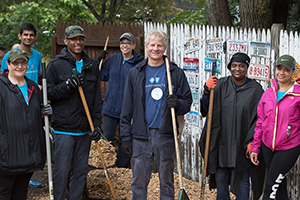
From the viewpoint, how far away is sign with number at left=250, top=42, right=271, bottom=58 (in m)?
4.50

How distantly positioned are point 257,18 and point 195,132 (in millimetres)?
2327

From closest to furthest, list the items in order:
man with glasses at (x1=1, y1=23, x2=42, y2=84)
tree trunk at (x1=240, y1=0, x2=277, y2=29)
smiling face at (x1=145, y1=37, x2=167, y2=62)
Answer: smiling face at (x1=145, y1=37, x2=167, y2=62) → man with glasses at (x1=1, y1=23, x2=42, y2=84) → tree trunk at (x1=240, y1=0, x2=277, y2=29)

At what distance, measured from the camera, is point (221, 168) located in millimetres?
3939

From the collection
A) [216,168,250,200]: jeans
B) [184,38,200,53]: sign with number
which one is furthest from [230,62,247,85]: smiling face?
[184,38,200,53]: sign with number

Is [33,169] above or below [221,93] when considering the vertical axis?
below

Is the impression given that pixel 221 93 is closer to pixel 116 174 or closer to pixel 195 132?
pixel 195 132

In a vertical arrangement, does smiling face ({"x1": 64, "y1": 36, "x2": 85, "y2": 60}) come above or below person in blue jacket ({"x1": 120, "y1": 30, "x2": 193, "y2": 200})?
above

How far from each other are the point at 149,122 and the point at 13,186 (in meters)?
1.61

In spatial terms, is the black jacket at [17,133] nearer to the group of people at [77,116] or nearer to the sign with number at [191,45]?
the group of people at [77,116]

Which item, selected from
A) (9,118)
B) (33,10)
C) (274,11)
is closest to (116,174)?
(9,118)

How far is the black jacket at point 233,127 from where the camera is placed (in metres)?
3.82

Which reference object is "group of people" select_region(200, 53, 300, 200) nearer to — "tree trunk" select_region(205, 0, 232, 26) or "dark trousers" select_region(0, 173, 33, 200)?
"dark trousers" select_region(0, 173, 33, 200)

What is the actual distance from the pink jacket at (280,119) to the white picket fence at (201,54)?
39.6 inches

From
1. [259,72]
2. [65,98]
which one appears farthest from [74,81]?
[259,72]
